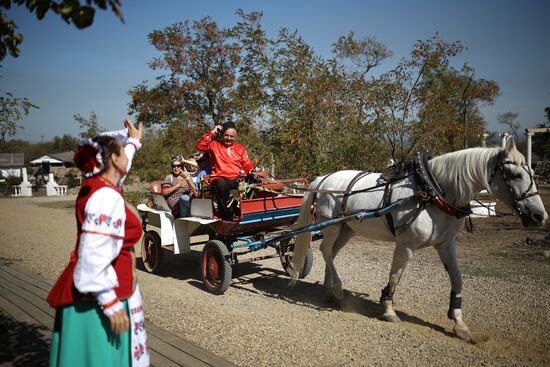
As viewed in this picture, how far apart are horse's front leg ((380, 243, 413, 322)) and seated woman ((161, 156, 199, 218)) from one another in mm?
3184

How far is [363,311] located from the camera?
5.28m

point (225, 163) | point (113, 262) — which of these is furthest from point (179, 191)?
point (113, 262)

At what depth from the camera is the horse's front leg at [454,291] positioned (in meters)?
4.30

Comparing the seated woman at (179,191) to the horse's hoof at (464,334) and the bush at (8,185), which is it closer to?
the horse's hoof at (464,334)

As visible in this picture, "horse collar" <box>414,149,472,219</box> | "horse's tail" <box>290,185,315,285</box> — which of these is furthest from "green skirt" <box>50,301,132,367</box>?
"horse's tail" <box>290,185,315,285</box>

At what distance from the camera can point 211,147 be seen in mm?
6340

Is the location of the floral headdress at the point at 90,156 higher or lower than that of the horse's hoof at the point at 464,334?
higher

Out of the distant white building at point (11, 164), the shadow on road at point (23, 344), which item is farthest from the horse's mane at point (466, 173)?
the distant white building at point (11, 164)

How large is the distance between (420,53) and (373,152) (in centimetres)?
272

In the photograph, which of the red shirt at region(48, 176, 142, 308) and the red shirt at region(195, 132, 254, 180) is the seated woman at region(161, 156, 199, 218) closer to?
the red shirt at region(195, 132, 254, 180)

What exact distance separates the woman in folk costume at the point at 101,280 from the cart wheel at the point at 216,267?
3.43m

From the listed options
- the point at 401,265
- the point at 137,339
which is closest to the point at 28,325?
the point at 137,339

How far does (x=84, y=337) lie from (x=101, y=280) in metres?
0.37

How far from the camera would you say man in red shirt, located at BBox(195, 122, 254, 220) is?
6.02m
